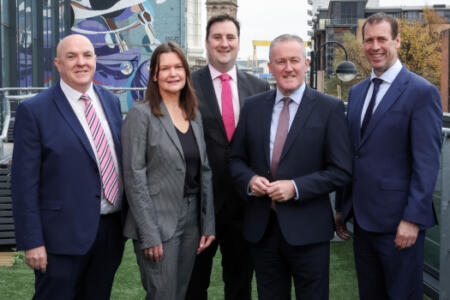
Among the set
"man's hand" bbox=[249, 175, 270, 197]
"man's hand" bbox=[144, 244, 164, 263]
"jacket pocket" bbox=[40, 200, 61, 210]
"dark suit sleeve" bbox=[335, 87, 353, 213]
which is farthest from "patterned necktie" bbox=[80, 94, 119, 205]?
"dark suit sleeve" bbox=[335, 87, 353, 213]

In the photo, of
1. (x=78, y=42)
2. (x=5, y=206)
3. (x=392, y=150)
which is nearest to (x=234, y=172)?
(x=392, y=150)

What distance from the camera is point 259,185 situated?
3639 mm

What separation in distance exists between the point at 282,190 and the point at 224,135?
998 millimetres

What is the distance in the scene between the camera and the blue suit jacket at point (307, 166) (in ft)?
12.0

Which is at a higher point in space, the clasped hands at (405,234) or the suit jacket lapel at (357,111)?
the suit jacket lapel at (357,111)

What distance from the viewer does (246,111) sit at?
157 inches

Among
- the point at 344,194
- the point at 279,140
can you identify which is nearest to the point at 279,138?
the point at 279,140

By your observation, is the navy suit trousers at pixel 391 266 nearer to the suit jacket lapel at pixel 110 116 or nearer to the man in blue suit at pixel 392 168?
the man in blue suit at pixel 392 168

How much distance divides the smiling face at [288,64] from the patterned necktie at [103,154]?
1.25m

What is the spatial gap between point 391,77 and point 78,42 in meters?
2.15

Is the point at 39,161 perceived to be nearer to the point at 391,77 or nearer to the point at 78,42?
the point at 78,42

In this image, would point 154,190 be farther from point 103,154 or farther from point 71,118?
point 71,118

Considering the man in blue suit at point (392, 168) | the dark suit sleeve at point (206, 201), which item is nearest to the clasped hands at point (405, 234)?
the man in blue suit at point (392, 168)

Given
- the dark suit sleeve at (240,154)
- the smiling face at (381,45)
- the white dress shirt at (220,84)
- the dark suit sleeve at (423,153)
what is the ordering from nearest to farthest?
the dark suit sleeve at (423,153) < the smiling face at (381,45) < the dark suit sleeve at (240,154) < the white dress shirt at (220,84)
